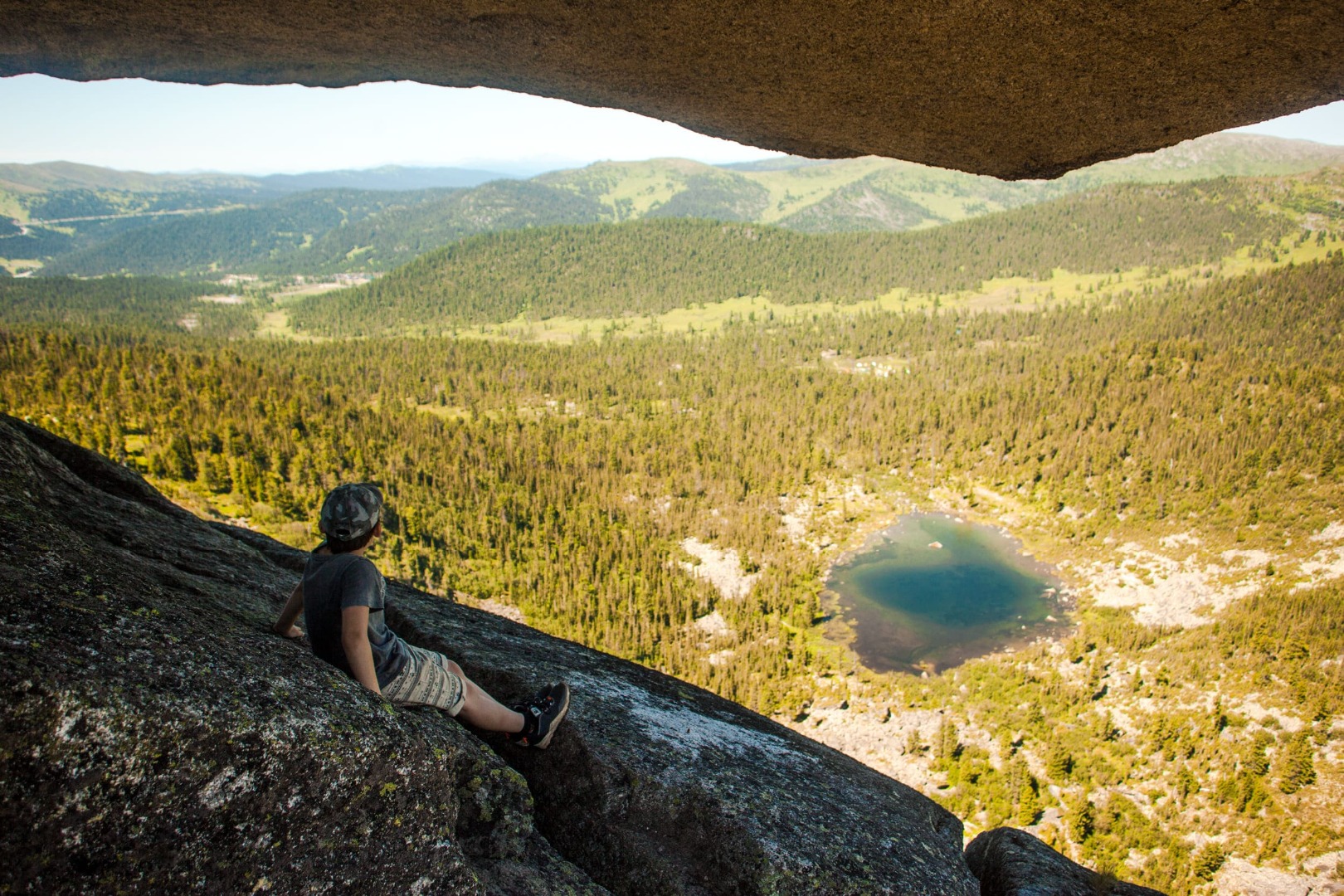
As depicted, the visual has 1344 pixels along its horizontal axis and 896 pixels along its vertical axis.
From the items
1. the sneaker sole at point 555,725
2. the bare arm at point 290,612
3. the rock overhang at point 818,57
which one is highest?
the rock overhang at point 818,57

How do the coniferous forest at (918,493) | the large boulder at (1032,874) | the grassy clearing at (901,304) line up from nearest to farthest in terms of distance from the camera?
the large boulder at (1032,874), the coniferous forest at (918,493), the grassy clearing at (901,304)

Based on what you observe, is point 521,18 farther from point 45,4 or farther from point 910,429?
point 910,429

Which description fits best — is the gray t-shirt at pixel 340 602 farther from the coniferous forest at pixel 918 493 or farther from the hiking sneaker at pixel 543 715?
the coniferous forest at pixel 918 493

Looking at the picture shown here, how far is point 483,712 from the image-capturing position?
6648mm

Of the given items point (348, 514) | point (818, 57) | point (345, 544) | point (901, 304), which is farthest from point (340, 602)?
point (901, 304)

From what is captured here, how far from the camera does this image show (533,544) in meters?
58.0

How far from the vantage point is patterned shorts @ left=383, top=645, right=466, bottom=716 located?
19.5 feet

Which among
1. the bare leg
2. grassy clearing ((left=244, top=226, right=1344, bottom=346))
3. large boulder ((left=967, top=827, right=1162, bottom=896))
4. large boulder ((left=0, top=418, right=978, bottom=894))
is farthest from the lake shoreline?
grassy clearing ((left=244, top=226, right=1344, bottom=346))

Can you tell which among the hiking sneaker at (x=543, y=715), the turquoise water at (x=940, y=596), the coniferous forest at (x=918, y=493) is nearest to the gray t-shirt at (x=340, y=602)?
the hiking sneaker at (x=543, y=715)

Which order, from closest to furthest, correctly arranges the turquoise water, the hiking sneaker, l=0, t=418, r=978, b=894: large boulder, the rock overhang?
1. l=0, t=418, r=978, b=894: large boulder
2. the hiking sneaker
3. the rock overhang
4. the turquoise water

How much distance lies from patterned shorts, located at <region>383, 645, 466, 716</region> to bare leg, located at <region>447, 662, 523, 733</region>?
0.23 ft

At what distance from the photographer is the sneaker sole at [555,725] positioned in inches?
275

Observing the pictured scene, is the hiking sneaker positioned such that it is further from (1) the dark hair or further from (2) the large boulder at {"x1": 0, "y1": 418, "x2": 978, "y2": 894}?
(1) the dark hair

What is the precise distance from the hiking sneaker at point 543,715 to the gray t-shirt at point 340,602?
5.41ft
